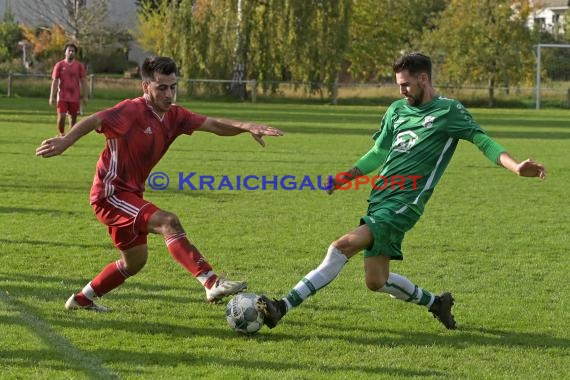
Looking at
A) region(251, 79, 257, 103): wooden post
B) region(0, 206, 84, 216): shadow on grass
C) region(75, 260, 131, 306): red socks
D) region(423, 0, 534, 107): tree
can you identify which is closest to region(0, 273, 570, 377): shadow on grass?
region(75, 260, 131, 306): red socks

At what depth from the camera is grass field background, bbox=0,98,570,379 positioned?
18.0 ft

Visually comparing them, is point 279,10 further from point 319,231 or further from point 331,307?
point 331,307

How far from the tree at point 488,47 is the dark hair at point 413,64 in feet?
137

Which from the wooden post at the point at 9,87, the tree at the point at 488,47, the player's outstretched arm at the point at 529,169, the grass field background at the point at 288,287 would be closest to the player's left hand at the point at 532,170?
the player's outstretched arm at the point at 529,169

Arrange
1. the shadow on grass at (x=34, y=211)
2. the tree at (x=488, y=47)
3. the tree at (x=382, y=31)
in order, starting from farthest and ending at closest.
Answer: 1. the tree at (x=382, y=31)
2. the tree at (x=488, y=47)
3. the shadow on grass at (x=34, y=211)

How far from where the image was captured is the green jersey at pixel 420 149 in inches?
239

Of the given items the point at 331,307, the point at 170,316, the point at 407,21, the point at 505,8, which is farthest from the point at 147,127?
the point at 407,21

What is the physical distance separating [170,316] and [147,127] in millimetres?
1287

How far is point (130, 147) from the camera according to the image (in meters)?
6.18

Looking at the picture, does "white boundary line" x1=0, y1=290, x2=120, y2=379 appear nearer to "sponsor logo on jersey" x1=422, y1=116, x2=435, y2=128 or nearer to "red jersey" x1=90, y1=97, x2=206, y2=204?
"red jersey" x1=90, y1=97, x2=206, y2=204

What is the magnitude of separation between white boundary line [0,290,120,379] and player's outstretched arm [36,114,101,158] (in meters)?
1.10

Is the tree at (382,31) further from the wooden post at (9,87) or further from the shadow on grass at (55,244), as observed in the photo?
the shadow on grass at (55,244)

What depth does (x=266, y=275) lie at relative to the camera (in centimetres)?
797

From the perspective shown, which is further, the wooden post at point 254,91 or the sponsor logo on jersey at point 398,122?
the wooden post at point 254,91
